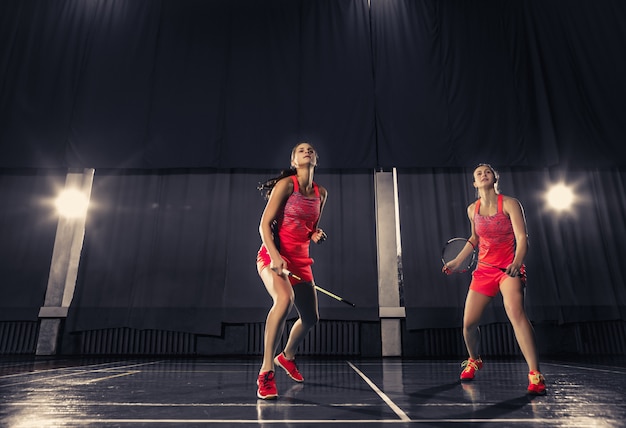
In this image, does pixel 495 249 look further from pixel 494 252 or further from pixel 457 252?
pixel 457 252

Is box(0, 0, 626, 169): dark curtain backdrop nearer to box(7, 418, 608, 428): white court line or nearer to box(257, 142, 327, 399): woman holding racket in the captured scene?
box(257, 142, 327, 399): woman holding racket

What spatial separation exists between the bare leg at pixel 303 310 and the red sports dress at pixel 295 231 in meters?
0.05

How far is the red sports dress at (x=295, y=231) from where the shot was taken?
206 cm

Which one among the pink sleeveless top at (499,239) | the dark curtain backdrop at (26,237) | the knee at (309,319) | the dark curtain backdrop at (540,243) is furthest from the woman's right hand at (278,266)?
the dark curtain backdrop at (26,237)

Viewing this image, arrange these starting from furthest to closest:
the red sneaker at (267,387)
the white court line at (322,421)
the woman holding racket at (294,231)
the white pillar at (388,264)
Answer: the white pillar at (388,264)
the woman holding racket at (294,231)
the red sneaker at (267,387)
the white court line at (322,421)

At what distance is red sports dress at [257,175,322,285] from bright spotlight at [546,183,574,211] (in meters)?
4.54

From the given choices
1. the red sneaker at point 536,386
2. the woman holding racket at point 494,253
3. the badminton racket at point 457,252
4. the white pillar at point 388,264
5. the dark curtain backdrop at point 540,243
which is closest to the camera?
the red sneaker at point 536,386

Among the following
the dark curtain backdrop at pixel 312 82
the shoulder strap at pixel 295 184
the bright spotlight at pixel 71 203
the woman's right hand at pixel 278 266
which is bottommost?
the woman's right hand at pixel 278 266

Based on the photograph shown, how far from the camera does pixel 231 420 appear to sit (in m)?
1.25

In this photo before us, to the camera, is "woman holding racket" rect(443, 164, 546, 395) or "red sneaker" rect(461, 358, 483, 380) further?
"red sneaker" rect(461, 358, 483, 380)

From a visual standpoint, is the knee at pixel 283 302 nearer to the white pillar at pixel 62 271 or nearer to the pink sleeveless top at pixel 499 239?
the pink sleeveless top at pixel 499 239

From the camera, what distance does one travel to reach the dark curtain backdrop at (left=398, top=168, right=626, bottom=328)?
4.91 meters

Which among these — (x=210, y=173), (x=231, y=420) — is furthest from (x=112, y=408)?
(x=210, y=173)

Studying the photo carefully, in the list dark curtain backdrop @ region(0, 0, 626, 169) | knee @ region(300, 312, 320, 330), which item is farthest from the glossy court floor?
dark curtain backdrop @ region(0, 0, 626, 169)
